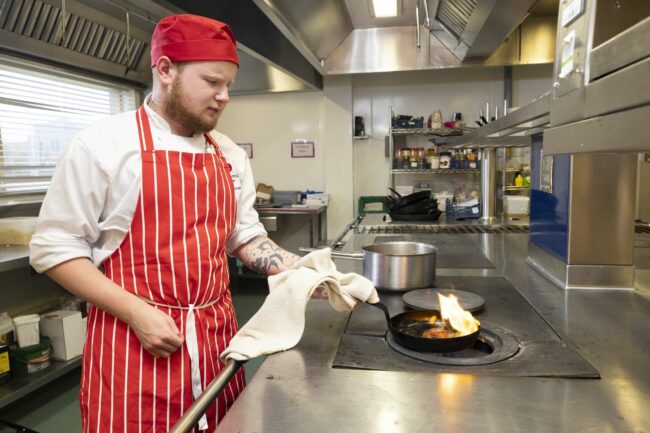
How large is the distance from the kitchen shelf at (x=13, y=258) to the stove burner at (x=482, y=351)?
2024 mm

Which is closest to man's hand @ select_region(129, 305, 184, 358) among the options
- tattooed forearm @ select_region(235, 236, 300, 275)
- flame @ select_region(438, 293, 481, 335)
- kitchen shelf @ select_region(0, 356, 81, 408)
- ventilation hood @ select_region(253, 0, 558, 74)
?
tattooed forearm @ select_region(235, 236, 300, 275)

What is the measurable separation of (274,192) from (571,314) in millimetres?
→ 3977

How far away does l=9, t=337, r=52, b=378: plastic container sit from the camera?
2.54m

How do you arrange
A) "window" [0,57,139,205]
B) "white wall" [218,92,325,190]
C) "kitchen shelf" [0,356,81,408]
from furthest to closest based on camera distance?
"white wall" [218,92,325,190], "window" [0,57,139,205], "kitchen shelf" [0,356,81,408]

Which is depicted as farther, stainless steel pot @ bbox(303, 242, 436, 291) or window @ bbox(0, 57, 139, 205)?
window @ bbox(0, 57, 139, 205)

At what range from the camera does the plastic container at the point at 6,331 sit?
99.3 inches

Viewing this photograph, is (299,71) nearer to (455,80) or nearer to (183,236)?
(455,80)

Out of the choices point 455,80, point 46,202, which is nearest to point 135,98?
point 455,80

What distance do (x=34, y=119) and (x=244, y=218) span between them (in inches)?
104

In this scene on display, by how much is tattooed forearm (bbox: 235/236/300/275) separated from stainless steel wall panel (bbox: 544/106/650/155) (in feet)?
2.41

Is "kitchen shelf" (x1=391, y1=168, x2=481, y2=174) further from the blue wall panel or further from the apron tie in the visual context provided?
the apron tie

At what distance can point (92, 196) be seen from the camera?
108cm

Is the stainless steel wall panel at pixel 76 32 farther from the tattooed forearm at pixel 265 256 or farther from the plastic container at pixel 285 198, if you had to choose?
the tattooed forearm at pixel 265 256

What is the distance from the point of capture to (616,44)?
2.02 feet
